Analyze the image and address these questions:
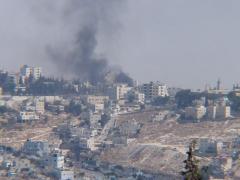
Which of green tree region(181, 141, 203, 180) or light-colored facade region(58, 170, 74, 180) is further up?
green tree region(181, 141, 203, 180)

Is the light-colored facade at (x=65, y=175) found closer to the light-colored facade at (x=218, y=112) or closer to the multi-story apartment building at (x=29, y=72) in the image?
the light-colored facade at (x=218, y=112)

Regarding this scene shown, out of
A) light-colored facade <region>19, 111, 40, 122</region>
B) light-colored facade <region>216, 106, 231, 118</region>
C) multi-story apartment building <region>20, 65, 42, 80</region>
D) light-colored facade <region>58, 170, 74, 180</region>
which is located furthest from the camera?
multi-story apartment building <region>20, 65, 42, 80</region>

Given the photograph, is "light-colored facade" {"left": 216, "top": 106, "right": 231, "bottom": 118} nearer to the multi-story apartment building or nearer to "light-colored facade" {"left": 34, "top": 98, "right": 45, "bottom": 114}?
"light-colored facade" {"left": 34, "top": 98, "right": 45, "bottom": 114}

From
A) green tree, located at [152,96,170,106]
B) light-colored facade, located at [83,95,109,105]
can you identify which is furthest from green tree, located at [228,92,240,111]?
light-colored facade, located at [83,95,109,105]

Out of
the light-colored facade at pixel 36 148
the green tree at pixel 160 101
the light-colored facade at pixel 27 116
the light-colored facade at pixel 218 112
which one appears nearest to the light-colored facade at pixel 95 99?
the green tree at pixel 160 101

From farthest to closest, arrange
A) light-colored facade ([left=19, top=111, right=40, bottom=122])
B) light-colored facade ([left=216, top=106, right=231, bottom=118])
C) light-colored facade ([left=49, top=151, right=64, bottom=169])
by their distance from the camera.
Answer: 1. light-colored facade ([left=19, top=111, right=40, bottom=122])
2. light-colored facade ([left=216, top=106, right=231, bottom=118])
3. light-colored facade ([left=49, top=151, right=64, bottom=169])

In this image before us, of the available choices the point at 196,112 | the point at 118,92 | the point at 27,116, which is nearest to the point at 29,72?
the point at 118,92

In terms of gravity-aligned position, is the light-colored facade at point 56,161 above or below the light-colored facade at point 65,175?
above

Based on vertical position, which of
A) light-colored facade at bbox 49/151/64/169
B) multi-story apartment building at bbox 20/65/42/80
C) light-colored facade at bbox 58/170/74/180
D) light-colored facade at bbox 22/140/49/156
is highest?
multi-story apartment building at bbox 20/65/42/80

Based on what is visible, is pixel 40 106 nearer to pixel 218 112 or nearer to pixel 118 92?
pixel 118 92


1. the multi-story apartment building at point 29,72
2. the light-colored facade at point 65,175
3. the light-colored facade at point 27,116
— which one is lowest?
the light-colored facade at point 65,175

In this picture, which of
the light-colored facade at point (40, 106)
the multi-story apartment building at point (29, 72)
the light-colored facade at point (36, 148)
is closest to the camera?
the light-colored facade at point (36, 148)

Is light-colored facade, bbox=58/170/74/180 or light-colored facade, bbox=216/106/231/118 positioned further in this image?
light-colored facade, bbox=216/106/231/118

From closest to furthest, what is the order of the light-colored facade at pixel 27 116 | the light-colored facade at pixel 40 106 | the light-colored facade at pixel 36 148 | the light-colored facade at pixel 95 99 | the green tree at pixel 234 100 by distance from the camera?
1. the light-colored facade at pixel 36 148
2. the green tree at pixel 234 100
3. the light-colored facade at pixel 27 116
4. the light-colored facade at pixel 40 106
5. the light-colored facade at pixel 95 99
